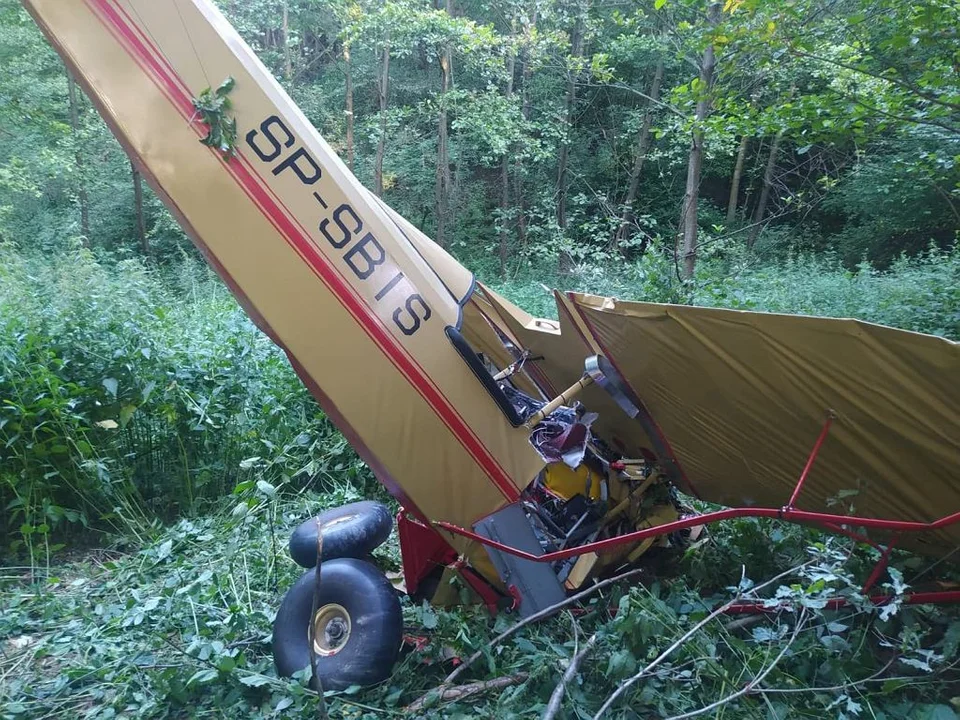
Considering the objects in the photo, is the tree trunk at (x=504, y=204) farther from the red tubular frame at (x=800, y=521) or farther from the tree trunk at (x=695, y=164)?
the red tubular frame at (x=800, y=521)

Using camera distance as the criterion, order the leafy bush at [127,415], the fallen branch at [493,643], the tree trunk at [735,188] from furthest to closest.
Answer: the tree trunk at [735,188] → the leafy bush at [127,415] → the fallen branch at [493,643]

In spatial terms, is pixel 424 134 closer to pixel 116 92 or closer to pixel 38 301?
pixel 38 301

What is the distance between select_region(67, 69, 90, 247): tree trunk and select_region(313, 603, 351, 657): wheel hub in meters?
14.6

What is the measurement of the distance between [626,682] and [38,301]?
533 cm

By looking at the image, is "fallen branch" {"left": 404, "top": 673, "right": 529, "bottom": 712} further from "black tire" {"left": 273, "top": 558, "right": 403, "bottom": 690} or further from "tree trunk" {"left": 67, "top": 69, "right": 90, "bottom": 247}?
"tree trunk" {"left": 67, "top": 69, "right": 90, "bottom": 247}

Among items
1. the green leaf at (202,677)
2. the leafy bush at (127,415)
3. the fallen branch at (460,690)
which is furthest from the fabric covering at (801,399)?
the leafy bush at (127,415)

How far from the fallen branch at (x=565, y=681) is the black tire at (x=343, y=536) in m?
1.20

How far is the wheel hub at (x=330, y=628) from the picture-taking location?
2961mm

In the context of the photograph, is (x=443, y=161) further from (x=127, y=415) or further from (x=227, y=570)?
(x=227, y=570)

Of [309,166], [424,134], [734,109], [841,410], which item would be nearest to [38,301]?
[309,166]

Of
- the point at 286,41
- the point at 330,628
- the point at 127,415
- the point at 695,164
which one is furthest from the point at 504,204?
the point at 330,628

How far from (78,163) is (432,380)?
15.8 m

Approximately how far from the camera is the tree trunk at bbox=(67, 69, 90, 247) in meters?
14.5

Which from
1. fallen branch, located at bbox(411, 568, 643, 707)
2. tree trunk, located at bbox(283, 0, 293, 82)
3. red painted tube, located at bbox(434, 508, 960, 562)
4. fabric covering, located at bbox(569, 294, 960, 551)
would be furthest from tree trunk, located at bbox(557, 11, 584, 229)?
fallen branch, located at bbox(411, 568, 643, 707)
